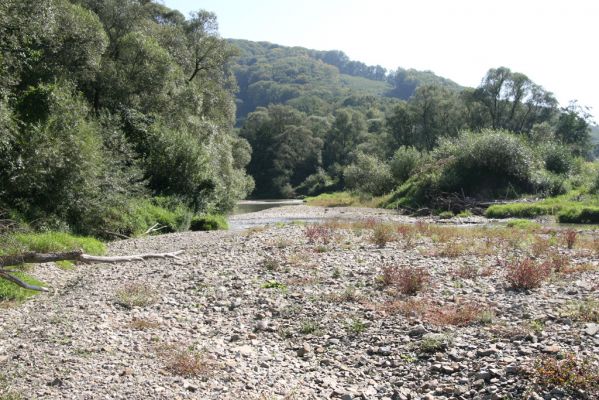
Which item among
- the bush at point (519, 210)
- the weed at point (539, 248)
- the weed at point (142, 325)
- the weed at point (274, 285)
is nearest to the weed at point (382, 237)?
the weed at point (539, 248)

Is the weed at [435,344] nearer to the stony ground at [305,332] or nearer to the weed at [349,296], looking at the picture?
the stony ground at [305,332]

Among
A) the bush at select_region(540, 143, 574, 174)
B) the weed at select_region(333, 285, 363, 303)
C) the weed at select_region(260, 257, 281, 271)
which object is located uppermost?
the bush at select_region(540, 143, 574, 174)

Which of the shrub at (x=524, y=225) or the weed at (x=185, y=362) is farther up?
the shrub at (x=524, y=225)

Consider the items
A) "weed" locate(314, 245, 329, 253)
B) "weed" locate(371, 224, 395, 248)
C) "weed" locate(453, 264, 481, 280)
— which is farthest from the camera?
"weed" locate(371, 224, 395, 248)

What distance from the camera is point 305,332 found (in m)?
11.5

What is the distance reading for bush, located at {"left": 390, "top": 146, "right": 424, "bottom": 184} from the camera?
6556 centimetres

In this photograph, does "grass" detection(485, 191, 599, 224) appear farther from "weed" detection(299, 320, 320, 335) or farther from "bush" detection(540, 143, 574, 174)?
"weed" detection(299, 320, 320, 335)

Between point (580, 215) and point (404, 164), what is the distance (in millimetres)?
32694

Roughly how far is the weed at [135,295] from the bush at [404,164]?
53.9 meters

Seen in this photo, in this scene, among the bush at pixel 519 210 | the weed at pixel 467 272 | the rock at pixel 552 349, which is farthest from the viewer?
the bush at pixel 519 210

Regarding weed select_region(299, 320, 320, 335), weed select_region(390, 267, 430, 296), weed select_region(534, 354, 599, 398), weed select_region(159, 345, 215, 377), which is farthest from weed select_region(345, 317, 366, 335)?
weed select_region(534, 354, 599, 398)

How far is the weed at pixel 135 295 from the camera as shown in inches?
515

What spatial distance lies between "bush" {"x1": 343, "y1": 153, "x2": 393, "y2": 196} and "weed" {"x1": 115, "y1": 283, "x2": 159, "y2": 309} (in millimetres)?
56542

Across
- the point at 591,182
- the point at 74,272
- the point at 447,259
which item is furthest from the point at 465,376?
the point at 591,182
